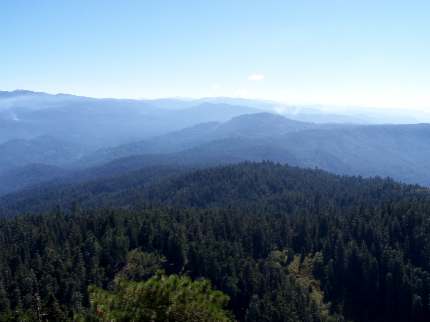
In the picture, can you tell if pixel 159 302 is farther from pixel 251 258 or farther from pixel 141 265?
pixel 251 258

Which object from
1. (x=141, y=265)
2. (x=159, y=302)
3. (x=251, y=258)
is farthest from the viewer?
(x=251, y=258)

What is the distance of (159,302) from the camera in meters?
27.4

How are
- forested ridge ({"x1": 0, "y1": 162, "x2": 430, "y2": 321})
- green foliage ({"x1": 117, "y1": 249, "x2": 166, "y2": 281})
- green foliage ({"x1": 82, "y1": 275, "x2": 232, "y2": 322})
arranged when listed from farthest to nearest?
green foliage ({"x1": 117, "y1": 249, "x2": 166, "y2": 281}), forested ridge ({"x1": 0, "y1": 162, "x2": 430, "y2": 321}), green foliage ({"x1": 82, "y1": 275, "x2": 232, "y2": 322})

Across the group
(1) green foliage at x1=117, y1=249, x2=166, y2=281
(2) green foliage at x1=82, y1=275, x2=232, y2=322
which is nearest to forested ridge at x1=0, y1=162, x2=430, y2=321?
(1) green foliage at x1=117, y1=249, x2=166, y2=281

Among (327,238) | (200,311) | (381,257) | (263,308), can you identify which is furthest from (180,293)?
(327,238)

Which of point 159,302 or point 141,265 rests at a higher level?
point 159,302

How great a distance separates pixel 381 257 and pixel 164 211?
7195cm

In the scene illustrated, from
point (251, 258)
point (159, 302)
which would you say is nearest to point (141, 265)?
point (251, 258)

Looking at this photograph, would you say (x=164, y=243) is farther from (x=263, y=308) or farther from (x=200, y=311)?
(x=200, y=311)

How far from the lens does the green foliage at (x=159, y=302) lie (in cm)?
2670

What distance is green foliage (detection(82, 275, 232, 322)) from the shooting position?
26.7 metres

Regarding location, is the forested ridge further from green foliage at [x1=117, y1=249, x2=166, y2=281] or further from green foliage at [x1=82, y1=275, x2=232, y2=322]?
green foliage at [x1=82, y1=275, x2=232, y2=322]

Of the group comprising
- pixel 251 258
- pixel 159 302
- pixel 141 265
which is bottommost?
pixel 141 265

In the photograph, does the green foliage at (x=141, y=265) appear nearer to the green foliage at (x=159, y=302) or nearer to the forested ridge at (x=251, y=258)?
the forested ridge at (x=251, y=258)
